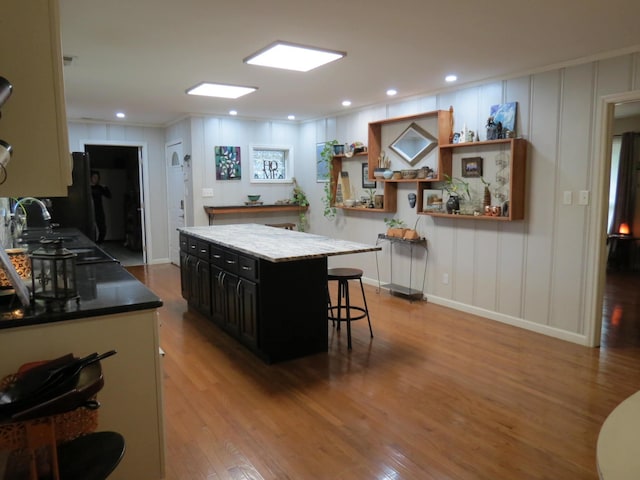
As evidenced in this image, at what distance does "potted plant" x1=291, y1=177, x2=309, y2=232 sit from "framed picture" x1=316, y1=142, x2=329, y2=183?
42 cm

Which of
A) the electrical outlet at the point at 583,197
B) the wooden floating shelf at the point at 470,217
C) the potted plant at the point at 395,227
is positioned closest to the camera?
the electrical outlet at the point at 583,197

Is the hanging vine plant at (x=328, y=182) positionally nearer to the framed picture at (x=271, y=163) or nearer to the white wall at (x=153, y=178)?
the framed picture at (x=271, y=163)

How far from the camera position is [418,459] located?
227 cm

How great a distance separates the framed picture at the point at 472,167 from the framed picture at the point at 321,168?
2.42m

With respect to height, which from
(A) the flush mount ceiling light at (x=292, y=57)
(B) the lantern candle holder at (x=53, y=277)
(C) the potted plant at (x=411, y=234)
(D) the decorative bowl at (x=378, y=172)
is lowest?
(C) the potted plant at (x=411, y=234)

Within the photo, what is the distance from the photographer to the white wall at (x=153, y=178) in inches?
289

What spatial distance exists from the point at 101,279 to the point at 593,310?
11.9 ft

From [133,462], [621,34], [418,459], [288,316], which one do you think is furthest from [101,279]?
[621,34]

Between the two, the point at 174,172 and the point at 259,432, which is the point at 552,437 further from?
the point at 174,172

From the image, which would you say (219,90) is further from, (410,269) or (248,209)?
(410,269)

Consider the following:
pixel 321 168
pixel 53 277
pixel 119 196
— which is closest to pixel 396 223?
pixel 321 168

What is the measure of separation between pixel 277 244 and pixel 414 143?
2382 millimetres

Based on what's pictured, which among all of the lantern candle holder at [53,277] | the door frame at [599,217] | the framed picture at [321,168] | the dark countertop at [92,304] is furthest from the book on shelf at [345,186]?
the lantern candle holder at [53,277]

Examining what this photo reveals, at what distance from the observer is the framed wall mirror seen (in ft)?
16.6
